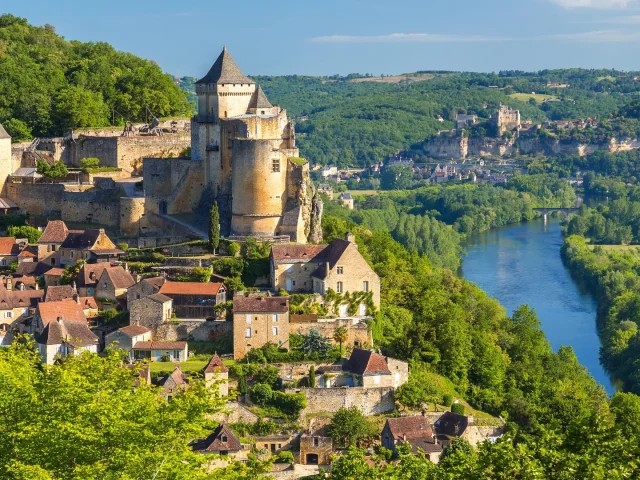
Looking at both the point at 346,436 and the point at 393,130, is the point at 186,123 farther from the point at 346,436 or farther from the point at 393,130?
the point at 393,130

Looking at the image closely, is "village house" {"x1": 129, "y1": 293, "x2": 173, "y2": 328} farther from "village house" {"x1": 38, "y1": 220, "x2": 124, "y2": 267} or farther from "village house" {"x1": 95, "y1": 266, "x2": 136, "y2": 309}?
"village house" {"x1": 38, "y1": 220, "x2": 124, "y2": 267}

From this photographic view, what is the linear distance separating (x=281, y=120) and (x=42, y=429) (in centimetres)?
2274

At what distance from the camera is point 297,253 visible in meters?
37.2

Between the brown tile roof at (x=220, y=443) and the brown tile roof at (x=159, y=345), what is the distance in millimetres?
4000

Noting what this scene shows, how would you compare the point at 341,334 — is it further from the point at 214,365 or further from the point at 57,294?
the point at 57,294

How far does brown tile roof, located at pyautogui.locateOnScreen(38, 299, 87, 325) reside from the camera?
116 feet

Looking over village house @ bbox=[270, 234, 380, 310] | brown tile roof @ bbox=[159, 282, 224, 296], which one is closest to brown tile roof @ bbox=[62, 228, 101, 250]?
brown tile roof @ bbox=[159, 282, 224, 296]

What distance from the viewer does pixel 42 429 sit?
2014 cm

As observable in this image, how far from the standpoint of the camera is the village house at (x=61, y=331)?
3450cm

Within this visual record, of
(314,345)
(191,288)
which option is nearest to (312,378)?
(314,345)

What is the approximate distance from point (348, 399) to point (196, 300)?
5674 millimetres

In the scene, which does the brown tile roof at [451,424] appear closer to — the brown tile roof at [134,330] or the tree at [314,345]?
the tree at [314,345]

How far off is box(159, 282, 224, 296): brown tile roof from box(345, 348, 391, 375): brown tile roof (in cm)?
467

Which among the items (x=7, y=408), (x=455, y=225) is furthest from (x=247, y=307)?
(x=455, y=225)
